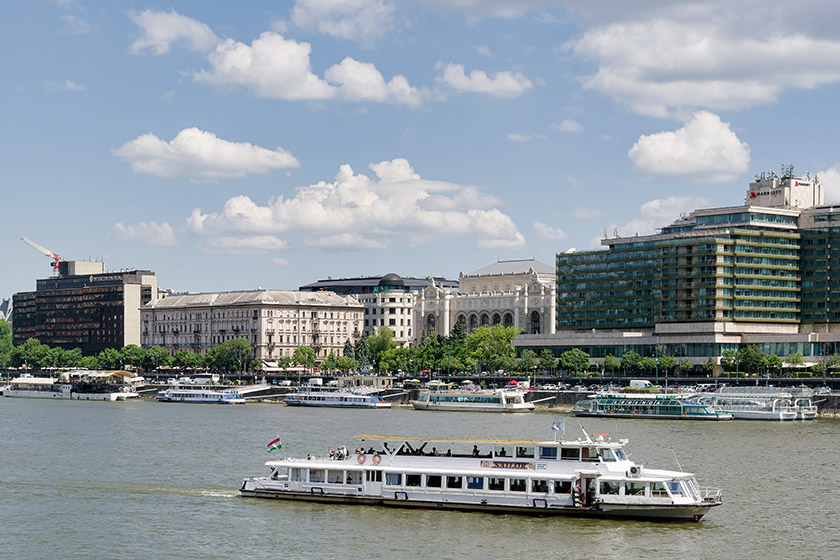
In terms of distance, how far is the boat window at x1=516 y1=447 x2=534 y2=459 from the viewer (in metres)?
66.8

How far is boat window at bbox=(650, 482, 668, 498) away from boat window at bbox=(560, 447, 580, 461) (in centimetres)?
431

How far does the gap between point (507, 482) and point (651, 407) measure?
92.1 m

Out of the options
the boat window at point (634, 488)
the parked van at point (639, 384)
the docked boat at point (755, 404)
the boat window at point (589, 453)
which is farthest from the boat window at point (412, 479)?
the parked van at point (639, 384)

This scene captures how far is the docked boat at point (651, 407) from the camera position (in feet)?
493

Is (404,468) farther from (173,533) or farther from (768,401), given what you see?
(768,401)

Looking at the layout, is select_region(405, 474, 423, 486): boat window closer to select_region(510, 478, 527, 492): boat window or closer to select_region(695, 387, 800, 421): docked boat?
select_region(510, 478, 527, 492): boat window

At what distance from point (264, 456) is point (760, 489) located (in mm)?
35914

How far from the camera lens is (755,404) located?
153 m

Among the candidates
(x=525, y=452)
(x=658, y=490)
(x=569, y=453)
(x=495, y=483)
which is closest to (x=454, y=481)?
(x=495, y=483)

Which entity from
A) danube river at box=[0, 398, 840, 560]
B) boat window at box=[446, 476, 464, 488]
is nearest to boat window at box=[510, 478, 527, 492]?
danube river at box=[0, 398, 840, 560]

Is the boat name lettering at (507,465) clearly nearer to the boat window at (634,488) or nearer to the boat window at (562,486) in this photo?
the boat window at (562,486)

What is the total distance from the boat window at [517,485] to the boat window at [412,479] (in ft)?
17.1

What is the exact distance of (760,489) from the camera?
247 feet

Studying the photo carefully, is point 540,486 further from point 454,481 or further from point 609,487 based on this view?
point 454,481
